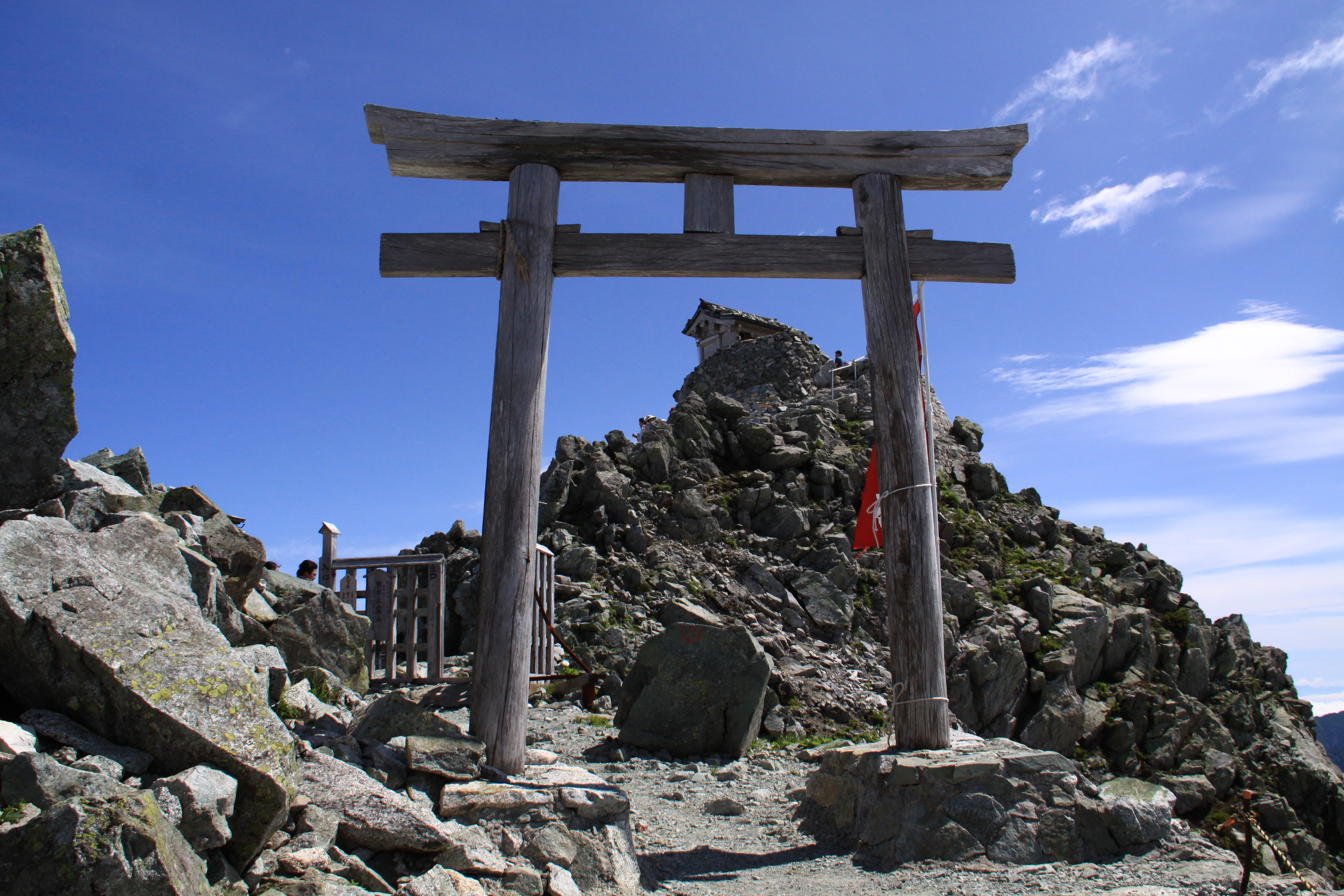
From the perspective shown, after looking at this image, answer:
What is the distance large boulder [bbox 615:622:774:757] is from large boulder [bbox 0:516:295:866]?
5966 millimetres

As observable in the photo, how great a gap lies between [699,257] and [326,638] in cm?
526

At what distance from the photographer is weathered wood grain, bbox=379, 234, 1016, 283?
6.17 m

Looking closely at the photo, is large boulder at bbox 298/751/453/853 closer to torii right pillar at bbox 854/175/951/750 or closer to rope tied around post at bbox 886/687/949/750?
rope tied around post at bbox 886/687/949/750

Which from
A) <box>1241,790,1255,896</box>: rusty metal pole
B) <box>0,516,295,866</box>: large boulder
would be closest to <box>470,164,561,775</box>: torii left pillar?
<box>0,516,295,866</box>: large boulder

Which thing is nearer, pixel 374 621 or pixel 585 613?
pixel 374 621

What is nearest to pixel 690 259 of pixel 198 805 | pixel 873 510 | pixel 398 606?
pixel 873 510

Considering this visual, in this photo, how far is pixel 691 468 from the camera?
66.9ft

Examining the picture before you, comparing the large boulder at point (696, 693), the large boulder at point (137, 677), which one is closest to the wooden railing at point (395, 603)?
the large boulder at point (696, 693)

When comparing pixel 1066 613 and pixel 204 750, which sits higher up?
pixel 1066 613

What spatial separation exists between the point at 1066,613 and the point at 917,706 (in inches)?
586

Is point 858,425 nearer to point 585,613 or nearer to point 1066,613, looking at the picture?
point 1066,613

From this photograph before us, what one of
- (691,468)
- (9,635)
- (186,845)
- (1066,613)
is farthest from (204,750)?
(1066,613)

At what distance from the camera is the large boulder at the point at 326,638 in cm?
769

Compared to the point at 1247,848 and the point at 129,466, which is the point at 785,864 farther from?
the point at 129,466
